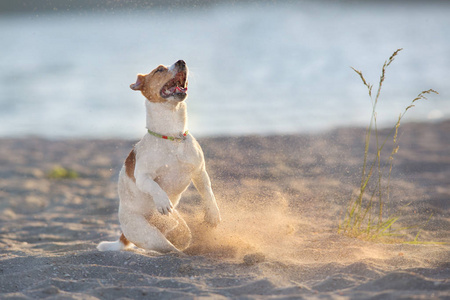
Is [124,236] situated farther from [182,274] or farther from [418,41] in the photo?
[418,41]

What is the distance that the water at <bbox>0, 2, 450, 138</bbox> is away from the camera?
1116cm

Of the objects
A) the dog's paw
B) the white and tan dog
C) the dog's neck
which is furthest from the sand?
the dog's neck

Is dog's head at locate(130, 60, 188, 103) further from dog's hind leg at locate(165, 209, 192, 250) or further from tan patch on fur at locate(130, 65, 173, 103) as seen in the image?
dog's hind leg at locate(165, 209, 192, 250)

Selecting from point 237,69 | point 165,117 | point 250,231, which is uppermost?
point 237,69

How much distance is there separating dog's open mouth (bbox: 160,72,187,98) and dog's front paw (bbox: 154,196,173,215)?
2.53ft

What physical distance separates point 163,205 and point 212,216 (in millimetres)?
609

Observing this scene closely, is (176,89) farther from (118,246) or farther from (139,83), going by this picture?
(118,246)

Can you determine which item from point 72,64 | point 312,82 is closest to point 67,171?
point 312,82

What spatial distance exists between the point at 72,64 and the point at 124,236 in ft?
51.4

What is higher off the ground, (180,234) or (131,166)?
(131,166)

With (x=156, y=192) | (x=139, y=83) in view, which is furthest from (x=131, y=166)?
(x=139, y=83)

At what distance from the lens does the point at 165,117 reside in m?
3.90

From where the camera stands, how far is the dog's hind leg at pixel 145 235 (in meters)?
4.04

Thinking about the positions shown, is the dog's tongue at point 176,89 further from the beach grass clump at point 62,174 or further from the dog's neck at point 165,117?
the beach grass clump at point 62,174
